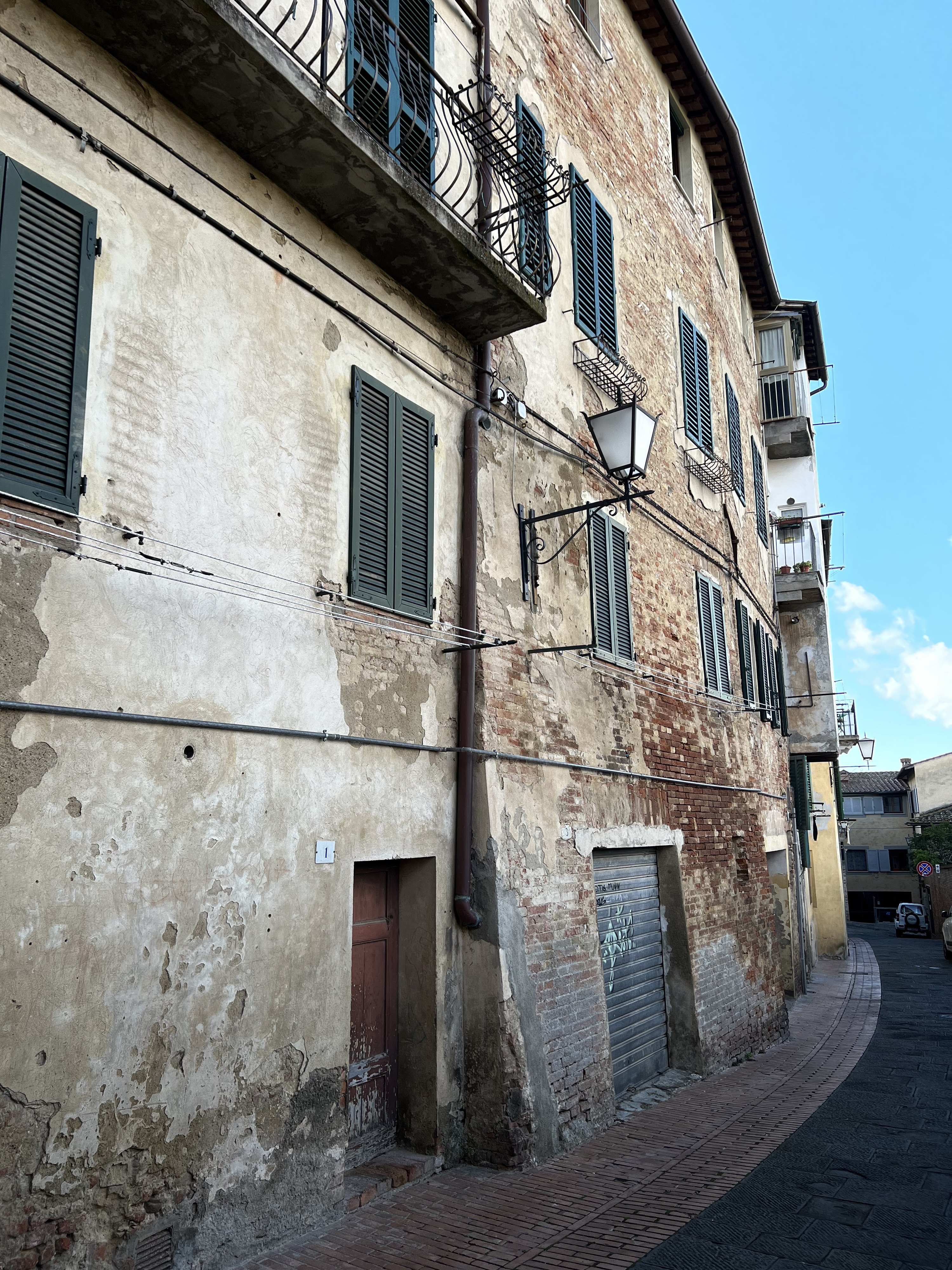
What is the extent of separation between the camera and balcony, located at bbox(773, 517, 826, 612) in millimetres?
20656

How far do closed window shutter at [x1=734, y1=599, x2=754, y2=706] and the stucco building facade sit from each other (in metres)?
3.50

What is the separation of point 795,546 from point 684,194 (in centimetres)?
1066

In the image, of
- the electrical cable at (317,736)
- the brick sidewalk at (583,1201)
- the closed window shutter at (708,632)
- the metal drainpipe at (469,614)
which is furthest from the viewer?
the closed window shutter at (708,632)

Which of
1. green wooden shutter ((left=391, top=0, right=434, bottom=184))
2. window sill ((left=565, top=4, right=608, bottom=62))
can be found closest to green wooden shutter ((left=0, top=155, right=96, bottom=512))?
green wooden shutter ((left=391, top=0, right=434, bottom=184))

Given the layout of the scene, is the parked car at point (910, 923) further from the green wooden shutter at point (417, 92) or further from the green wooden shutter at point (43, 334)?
the green wooden shutter at point (43, 334)

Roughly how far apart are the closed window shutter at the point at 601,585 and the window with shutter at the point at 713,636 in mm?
2862

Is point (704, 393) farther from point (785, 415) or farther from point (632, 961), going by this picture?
point (785, 415)

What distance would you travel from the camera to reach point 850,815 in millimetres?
58281

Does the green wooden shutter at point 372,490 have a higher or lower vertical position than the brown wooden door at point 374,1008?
higher

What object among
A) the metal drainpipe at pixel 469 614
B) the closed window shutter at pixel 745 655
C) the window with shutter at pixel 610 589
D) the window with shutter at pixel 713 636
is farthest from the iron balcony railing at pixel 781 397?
the metal drainpipe at pixel 469 614

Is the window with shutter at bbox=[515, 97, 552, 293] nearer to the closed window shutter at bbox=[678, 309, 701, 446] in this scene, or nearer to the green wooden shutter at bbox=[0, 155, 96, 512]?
the closed window shutter at bbox=[678, 309, 701, 446]

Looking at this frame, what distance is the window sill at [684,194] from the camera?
502 inches

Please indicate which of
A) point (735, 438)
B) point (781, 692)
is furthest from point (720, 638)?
point (781, 692)

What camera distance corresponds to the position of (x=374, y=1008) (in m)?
→ 6.20
